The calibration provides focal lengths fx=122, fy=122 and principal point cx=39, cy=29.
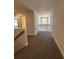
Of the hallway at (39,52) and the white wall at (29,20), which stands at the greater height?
the white wall at (29,20)

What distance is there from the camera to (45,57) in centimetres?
401

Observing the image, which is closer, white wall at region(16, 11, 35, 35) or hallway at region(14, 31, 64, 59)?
hallway at region(14, 31, 64, 59)

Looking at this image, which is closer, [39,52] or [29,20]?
[39,52]

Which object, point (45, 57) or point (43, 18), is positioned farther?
point (43, 18)

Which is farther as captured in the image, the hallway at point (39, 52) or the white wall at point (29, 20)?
the white wall at point (29, 20)

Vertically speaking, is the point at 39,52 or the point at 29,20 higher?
the point at 29,20

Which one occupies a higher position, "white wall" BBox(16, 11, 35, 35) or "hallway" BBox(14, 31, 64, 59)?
"white wall" BBox(16, 11, 35, 35)
